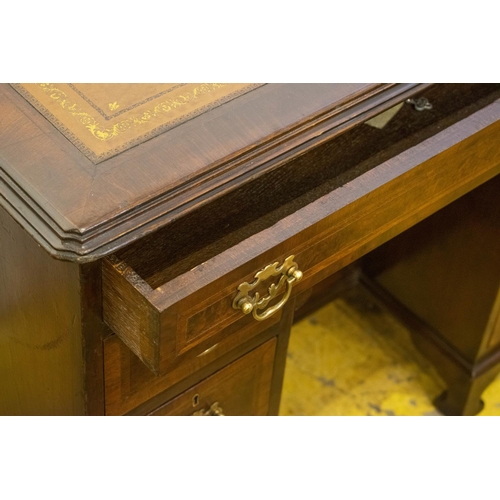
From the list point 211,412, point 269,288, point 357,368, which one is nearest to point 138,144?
point 269,288

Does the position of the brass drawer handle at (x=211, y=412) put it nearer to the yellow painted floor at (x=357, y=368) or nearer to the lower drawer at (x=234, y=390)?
the lower drawer at (x=234, y=390)

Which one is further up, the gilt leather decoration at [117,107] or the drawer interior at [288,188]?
the gilt leather decoration at [117,107]

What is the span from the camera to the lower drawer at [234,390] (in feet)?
3.56

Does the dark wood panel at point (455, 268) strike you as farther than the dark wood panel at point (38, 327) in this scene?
Yes

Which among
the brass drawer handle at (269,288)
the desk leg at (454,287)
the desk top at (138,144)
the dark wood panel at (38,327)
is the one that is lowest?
the desk leg at (454,287)

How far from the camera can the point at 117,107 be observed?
2.97 feet

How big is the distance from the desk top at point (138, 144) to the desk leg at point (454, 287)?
353 mm

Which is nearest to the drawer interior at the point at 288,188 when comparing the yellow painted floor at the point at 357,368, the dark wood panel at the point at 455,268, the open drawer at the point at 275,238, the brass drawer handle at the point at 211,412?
the open drawer at the point at 275,238

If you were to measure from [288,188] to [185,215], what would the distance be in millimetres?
138

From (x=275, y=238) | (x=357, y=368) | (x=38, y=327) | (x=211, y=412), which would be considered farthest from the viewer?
(x=357, y=368)

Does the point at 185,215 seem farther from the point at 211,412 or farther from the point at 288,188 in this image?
the point at 211,412

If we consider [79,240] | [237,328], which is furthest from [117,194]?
[237,328]

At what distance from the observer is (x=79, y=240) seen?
2.61 feet

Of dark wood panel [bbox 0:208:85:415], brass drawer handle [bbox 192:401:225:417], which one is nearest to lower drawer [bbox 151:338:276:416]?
brass drawer handle [bbox 192:401:225:417]
